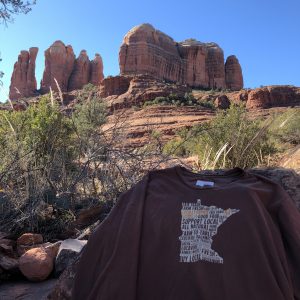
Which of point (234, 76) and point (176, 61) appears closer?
point (176, 61)

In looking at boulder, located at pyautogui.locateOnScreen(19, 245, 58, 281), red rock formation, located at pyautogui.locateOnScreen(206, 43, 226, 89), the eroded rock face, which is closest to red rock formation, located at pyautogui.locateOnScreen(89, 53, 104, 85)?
red rock formation, located at pyautogui.locateOnScreen(206, 43, 226, 89)

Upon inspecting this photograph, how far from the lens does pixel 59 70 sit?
71.9m

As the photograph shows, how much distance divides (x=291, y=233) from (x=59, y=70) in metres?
74.1

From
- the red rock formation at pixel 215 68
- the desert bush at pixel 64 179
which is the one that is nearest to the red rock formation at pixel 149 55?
the red rock formation at pixel 215 68

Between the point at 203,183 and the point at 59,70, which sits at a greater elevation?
the point at 59,70

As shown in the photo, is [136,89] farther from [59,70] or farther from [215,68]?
[215,68]

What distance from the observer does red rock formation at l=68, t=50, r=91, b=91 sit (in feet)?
236

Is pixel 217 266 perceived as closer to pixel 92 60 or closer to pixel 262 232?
pixel 262 232

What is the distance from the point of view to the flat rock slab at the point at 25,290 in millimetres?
2660

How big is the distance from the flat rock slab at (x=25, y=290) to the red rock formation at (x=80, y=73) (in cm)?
7006

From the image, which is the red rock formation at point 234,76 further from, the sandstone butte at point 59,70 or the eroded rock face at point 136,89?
the eroded rock face at point 136,89

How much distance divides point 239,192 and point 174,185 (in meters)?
0.35

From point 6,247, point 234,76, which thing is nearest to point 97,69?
point 234,76

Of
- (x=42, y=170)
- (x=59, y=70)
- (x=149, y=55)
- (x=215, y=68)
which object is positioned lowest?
(x=42, y=170)
